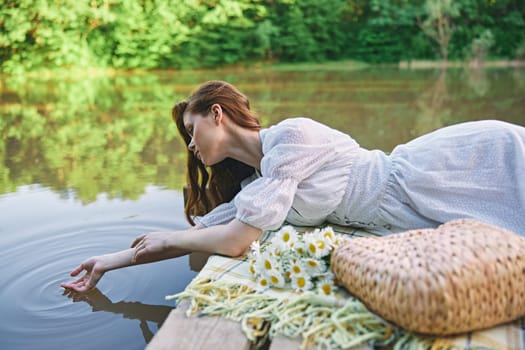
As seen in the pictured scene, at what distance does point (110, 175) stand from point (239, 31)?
13.5 m

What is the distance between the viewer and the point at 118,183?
3576mm

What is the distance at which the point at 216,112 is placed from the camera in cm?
Result: 184

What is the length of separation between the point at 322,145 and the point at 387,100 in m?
6.13

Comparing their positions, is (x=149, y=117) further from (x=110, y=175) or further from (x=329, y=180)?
(x=329, y=180)

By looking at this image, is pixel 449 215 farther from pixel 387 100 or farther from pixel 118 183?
pixel 387 100

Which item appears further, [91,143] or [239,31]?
[239,31]

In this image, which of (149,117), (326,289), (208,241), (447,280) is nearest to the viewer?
(447,280)

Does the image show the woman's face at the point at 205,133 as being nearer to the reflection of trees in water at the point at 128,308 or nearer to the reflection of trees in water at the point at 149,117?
the reflection of trees in water at the point at 128,308

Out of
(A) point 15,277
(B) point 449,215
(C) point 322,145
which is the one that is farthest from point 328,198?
(A) point 15,277

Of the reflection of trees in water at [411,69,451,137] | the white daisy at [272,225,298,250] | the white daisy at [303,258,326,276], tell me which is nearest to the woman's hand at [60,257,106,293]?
the white daisy at [272,225,298,250]

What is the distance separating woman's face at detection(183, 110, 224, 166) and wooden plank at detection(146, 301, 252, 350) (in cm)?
73

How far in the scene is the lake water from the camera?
185cm

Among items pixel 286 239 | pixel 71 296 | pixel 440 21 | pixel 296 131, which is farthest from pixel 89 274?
pixel 440 21

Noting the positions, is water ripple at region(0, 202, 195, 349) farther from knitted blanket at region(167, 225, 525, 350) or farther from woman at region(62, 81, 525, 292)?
knitted blanket at region(167, 225, 525, 350)
